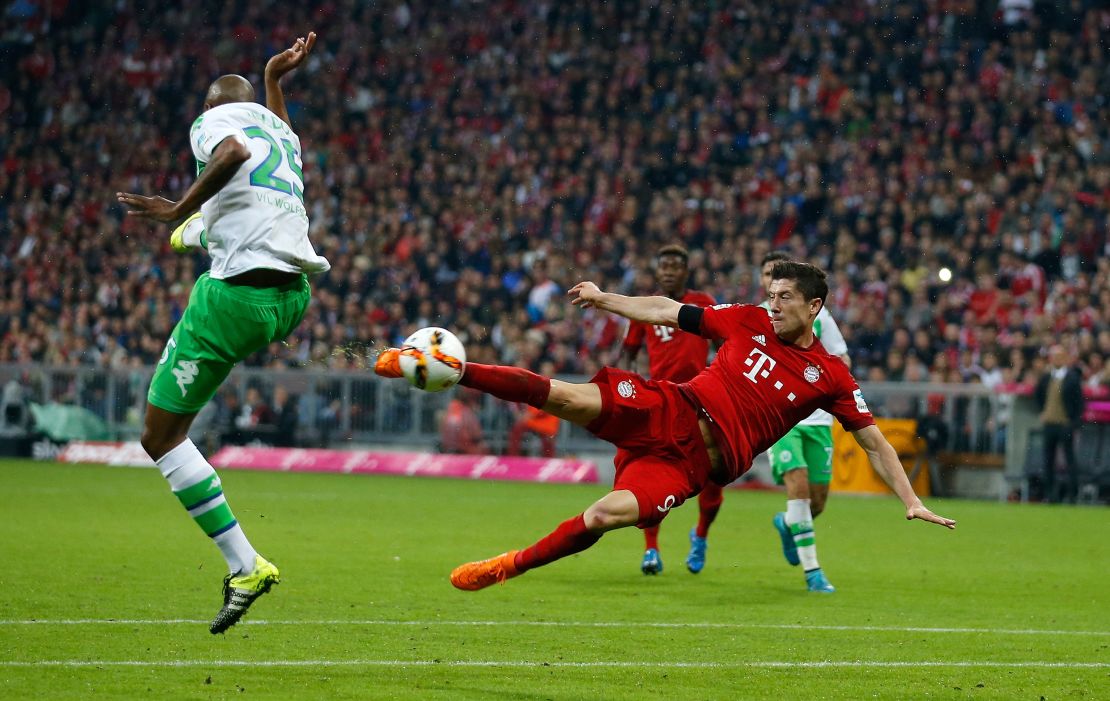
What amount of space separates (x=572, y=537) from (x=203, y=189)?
92.9 inches

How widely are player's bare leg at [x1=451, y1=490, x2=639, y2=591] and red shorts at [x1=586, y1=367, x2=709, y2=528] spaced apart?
0.52 feet

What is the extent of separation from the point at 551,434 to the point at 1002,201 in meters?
8.07

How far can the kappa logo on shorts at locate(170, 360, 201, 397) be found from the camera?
7332 millimetres

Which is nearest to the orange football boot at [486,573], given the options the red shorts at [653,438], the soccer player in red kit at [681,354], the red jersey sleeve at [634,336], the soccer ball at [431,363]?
the red shorts at [653,438]

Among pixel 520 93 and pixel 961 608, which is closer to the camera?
pixel 961 608

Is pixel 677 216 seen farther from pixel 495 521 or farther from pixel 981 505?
pixel 495 521

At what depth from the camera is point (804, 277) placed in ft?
26.0

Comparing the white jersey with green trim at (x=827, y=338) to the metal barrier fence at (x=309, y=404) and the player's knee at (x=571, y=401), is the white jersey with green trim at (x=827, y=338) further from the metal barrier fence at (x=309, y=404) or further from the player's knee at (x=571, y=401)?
the metal barrier fence at (x=309, y=404)

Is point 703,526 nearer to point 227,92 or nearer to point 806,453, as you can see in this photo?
point 806,453

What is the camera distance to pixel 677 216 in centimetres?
2723

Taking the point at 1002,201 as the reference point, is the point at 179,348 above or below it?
below

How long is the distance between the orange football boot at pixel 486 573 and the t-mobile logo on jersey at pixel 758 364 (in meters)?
1.58

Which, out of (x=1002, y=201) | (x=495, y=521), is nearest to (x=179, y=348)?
(x=495, y=521)

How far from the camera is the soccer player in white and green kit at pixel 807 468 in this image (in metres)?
11.0
